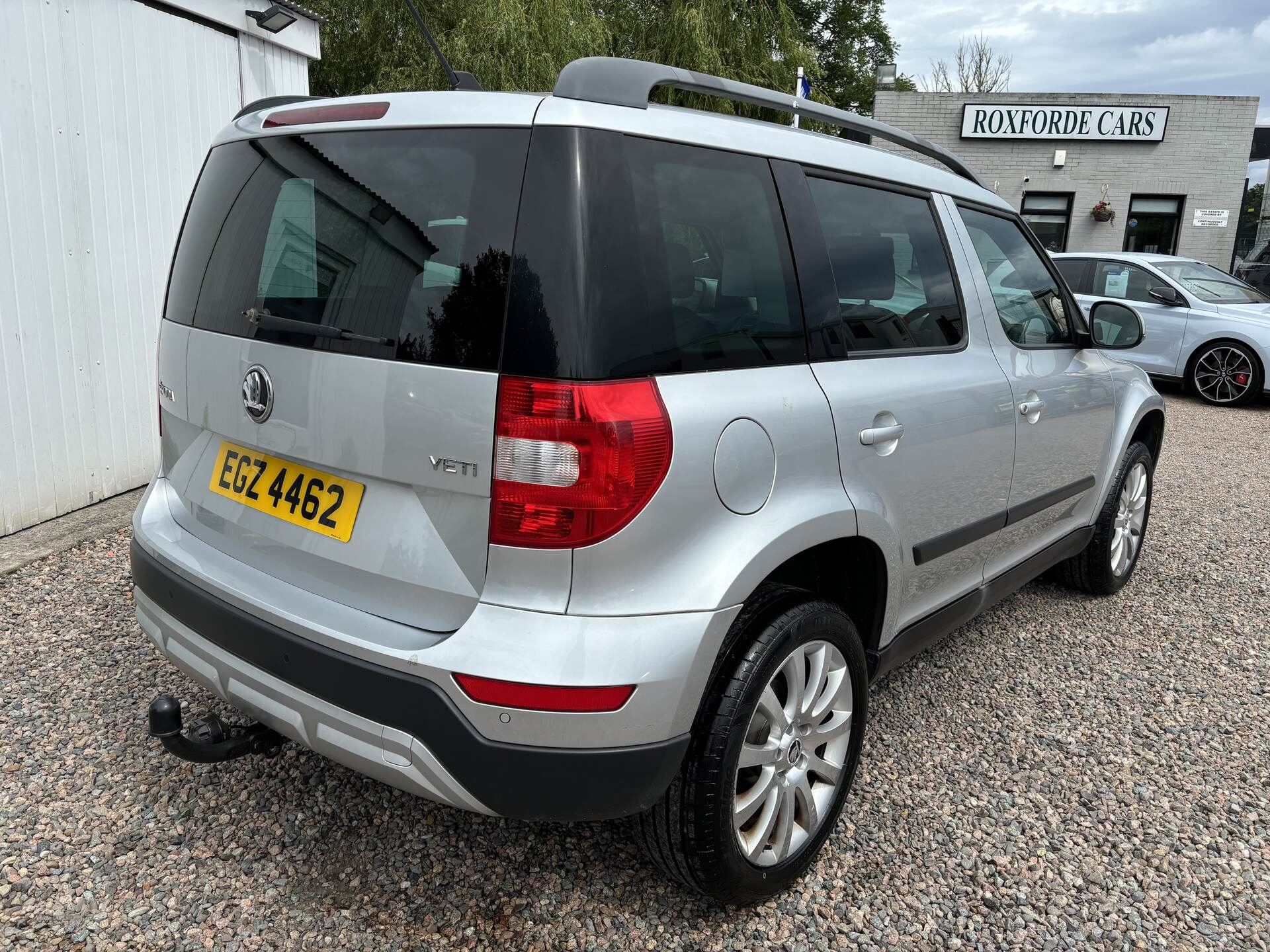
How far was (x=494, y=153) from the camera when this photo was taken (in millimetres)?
1698

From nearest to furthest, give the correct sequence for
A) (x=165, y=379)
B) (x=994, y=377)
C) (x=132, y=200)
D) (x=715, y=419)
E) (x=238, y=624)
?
(x=715, y=419) → (x=238, y=624) → (x=165, y=379) → (x=994, y=377) → (x=132, y=200)

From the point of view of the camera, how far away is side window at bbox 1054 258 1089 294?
10.7m

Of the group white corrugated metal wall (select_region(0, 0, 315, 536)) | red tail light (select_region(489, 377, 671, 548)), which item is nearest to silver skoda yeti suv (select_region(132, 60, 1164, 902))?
red tail light (select_region(489, 377, 671, 548))

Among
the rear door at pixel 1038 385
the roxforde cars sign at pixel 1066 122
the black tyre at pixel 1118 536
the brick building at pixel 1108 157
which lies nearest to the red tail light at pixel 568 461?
the rear door at pixel 1038 385

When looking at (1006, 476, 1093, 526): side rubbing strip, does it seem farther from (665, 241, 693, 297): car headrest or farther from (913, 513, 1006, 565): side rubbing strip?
(665, 241, 693, 297): car headrest

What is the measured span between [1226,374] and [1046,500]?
8517mm

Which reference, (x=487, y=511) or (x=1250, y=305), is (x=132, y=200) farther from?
(x=1250, y=305)

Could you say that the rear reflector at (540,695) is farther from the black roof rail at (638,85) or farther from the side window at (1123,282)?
the side window at (1123,282)

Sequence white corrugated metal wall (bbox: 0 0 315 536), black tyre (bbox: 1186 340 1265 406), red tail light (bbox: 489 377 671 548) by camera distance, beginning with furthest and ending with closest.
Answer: black tyre (bbox: 1186 340 1265 406) < white corrugated metal wall (bbox: 0 0 315 536) < red tail light (bbox: 489 377 671 548)

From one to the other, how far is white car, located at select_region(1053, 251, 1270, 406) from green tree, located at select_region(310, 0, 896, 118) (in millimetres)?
4925

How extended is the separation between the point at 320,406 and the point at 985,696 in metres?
2.49

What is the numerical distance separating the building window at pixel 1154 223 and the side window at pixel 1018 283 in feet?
51.0

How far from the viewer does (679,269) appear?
1.79 metres

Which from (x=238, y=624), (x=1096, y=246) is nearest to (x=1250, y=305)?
(x=1096, y=246)
